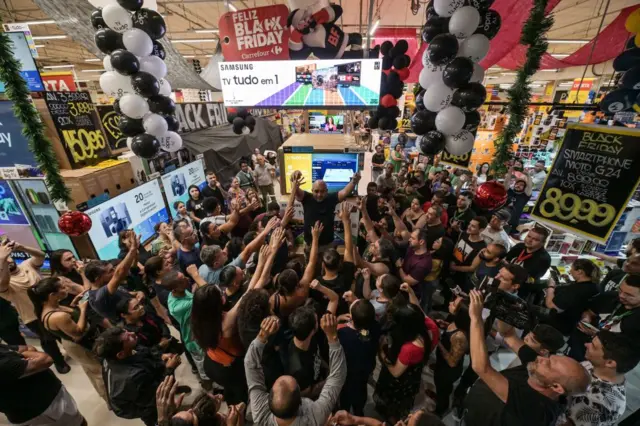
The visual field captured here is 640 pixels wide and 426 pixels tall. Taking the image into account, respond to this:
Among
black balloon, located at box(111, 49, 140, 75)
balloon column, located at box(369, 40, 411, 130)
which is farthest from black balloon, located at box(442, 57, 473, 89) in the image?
black balloon, located at box(111, 49, 140, 75)

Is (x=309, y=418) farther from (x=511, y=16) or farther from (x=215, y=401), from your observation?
(x=511, y=16)

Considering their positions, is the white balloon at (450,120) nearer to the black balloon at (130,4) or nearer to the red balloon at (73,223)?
the black balloon at (130,4)

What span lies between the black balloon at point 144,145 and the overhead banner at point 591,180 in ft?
16.4

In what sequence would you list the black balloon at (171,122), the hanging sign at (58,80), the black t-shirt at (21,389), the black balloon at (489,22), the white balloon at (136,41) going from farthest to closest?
the hanging sign at (58,80), the black balloon at (171,122), the white balloon at (136,41), the black balloon at (489,22), the black t-shirt at (21,389)

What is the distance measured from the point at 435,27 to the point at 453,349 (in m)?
3.42

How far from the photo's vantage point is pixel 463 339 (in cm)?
226

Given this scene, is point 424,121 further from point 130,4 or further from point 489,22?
point 130,4

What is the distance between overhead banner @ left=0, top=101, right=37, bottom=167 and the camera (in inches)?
147

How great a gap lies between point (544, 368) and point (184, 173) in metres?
6.72

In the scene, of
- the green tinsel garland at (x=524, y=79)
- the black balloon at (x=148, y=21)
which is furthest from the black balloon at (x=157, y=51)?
the green tinsel garland at (x=524, y=79)

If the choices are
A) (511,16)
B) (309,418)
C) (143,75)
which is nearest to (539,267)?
(309,418)

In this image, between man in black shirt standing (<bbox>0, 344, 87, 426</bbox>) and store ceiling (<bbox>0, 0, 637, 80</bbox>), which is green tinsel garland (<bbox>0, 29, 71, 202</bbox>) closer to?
man in black shirt standing (<bbox>0, 344, 87, 426</bbox>)

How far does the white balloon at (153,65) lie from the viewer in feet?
12.3

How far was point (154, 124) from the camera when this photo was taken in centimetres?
394
